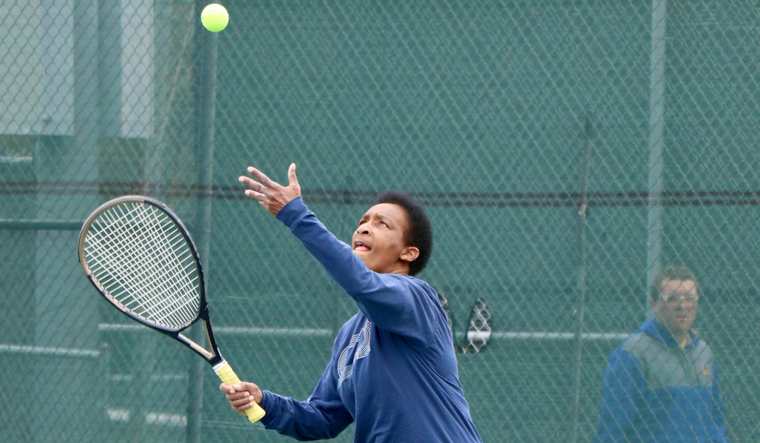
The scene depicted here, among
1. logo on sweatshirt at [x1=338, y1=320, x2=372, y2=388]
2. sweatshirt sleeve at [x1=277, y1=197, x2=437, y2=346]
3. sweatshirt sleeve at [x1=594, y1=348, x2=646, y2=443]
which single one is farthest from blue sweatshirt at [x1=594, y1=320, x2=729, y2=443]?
sweatshirt sleeve at [x1=277, y1=197, x2=437, y2=346]

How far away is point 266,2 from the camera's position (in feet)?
12.8

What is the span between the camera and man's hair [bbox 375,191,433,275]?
2201 mm

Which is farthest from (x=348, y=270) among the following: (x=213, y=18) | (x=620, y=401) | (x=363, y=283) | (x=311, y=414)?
→ (x=620, y=401)

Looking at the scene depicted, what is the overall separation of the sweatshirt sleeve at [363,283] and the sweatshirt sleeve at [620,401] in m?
Answer: 1.81

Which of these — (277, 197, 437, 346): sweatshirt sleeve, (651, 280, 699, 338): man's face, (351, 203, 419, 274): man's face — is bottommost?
(277, 197, 437, 346): sweatshirt sleeve

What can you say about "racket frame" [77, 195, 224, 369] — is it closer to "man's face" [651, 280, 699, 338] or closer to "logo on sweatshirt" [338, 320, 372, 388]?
"logo on sweatshirt" [338, 320, 372, 388]

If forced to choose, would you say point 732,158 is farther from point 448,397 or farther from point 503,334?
point 448,397

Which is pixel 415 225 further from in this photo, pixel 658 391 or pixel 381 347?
pixel 658 391

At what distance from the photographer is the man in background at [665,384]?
343cm

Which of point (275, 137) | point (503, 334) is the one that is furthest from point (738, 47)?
point (275, 137)

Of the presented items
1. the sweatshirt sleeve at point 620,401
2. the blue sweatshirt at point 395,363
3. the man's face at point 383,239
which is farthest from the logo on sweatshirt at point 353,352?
the sweatshirt sleeve at point 620,401

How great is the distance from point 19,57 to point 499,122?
2.45 m

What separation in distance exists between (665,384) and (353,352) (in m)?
1.89

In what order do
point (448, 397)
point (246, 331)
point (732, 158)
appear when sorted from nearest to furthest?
point (448, 397)
point (732, 158)
point (246, 331)
